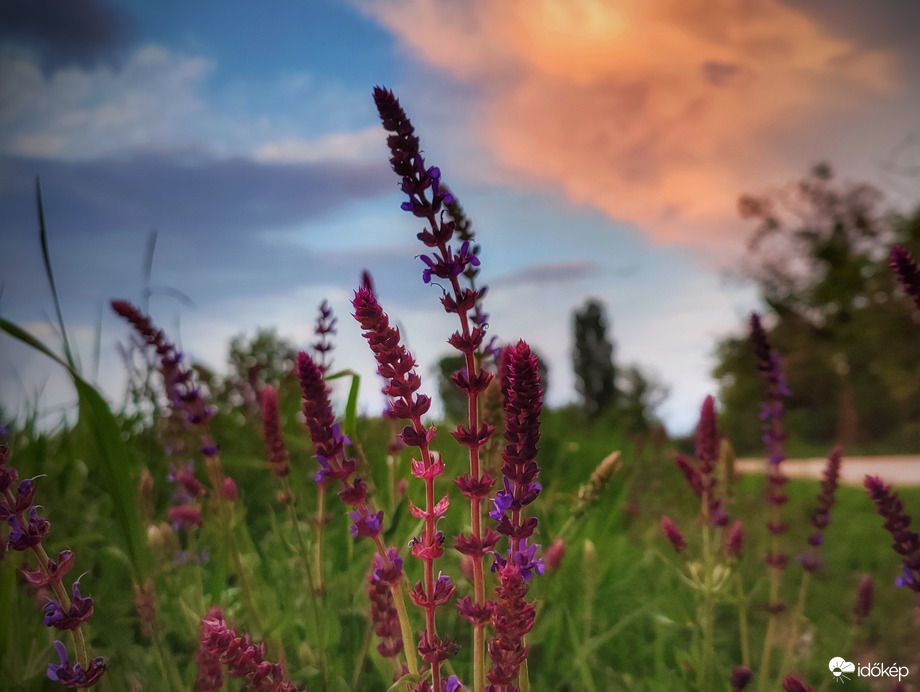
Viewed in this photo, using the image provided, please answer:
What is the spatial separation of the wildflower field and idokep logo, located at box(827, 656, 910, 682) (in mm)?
33

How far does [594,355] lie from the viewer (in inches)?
1697

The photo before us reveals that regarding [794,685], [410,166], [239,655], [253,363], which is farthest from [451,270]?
[253,363]

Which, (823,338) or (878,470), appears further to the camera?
(823,338)

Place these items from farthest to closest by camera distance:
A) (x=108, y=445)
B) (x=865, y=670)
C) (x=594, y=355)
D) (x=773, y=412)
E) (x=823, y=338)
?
(x=594, y=355), (x=823, y=338), (x=865, y=670), (x=773, y=412), (x=108, y=445)

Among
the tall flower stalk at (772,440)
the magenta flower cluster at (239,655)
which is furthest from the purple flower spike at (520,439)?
the tall flower stalk at (772,440)

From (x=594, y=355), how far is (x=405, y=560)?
137 feet

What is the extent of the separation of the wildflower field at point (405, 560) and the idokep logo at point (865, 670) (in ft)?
0.11

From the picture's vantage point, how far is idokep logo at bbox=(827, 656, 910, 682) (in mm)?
2365

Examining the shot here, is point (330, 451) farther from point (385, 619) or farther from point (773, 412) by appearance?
point (773, 412)

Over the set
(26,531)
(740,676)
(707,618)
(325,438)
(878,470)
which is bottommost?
(878,470)

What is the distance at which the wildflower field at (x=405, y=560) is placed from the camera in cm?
100

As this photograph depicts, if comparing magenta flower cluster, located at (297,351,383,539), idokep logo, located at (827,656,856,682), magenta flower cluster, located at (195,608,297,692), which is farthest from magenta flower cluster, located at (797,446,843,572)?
magenta flower cluster, located at (195,608,297,692)

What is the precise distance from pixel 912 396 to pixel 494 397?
1053 inches

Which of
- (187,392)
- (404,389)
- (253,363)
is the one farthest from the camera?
(253,363)
